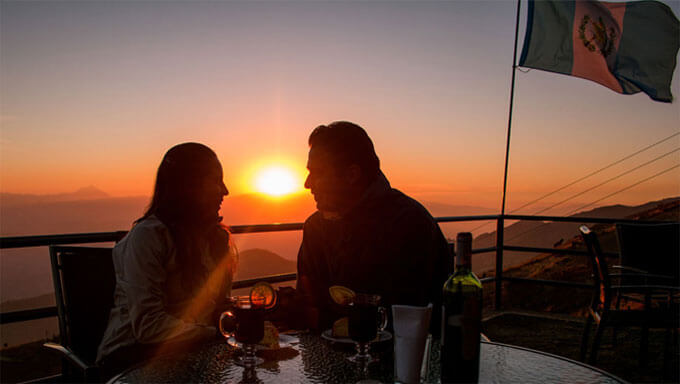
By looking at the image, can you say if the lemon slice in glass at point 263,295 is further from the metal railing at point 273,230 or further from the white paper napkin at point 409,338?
the metal railing at point 273,230

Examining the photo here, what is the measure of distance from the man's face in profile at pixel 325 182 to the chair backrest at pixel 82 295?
0.94 meters

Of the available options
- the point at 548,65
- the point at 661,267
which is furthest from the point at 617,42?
the point at 661,267

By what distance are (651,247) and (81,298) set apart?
428 cm

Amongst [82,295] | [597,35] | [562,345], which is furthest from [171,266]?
[597,35]

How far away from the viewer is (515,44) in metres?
6.30

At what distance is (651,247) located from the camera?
4.17 m

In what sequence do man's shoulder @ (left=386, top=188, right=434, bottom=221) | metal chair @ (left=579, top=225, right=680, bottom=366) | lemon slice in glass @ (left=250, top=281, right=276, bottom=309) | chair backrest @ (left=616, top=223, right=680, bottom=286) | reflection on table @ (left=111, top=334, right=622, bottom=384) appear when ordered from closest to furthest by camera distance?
reflection on table @ (left=111, top=334, right=622, bottom=384), lemon slice in glass @ (left=250, top=281, right=276, bottom=309), man's shoulder @ (left=386, top=188, right=434, bottom=221), metal chair @ (left=579, top=225, right=680, bottom=366), chair backrest @ (left=616, top=223, right=680, bottom=286)

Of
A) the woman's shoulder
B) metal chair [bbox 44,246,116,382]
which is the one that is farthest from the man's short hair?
metal chair [bbox 44,246,116,382]

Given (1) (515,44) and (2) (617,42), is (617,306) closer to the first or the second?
(1) (515,44)

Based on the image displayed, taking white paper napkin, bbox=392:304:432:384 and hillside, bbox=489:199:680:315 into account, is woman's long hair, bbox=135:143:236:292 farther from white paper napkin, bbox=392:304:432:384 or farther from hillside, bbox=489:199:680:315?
hillside, bbox=489:199:680:315

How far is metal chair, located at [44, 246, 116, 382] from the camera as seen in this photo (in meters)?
1.93

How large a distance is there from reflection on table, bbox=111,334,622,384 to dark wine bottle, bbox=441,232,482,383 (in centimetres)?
13

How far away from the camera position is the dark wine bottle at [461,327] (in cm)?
109

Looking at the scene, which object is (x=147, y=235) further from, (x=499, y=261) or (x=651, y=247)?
(x=499, y=261)
